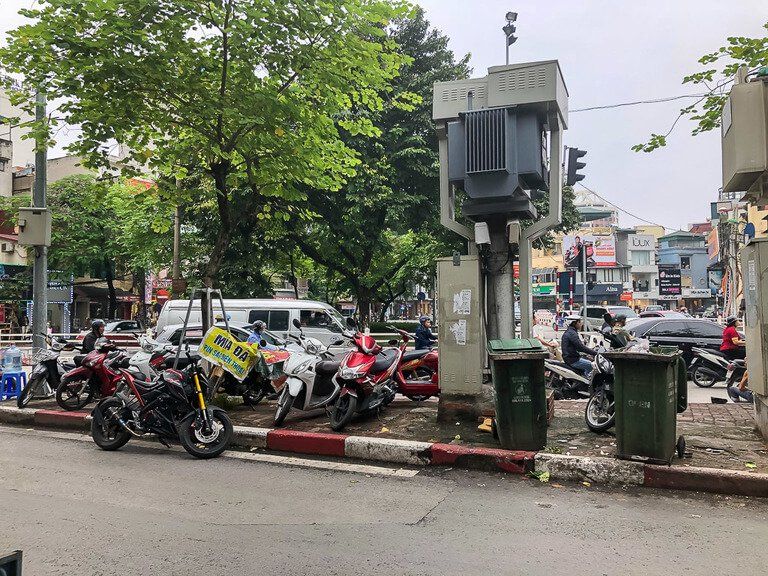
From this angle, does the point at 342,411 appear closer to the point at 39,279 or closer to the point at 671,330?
the point at 39,279

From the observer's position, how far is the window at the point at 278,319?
17.2 meters

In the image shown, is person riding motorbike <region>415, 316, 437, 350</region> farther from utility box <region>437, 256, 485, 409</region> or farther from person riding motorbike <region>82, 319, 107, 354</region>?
person riding motorbike <region>82, 319, 107, 354</region>

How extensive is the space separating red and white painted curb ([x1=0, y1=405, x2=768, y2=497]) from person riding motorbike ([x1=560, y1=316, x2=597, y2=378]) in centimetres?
492

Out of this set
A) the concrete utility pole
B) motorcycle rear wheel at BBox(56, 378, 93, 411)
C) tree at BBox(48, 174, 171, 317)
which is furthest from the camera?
tree at BBox(48, 174, 171, 317)

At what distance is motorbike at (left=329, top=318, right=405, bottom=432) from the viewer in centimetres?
745

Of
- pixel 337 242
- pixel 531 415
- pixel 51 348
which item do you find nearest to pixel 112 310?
pixel 337 242

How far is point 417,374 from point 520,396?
4.23 metres

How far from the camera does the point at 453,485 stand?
5625 mm

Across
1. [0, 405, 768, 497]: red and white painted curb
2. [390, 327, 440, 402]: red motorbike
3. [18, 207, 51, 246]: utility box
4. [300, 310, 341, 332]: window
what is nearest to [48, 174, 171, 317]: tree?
[300, 310, 341, 332]: window

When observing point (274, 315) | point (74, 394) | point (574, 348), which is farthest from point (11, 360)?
point (574, 348)

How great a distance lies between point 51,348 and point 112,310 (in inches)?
1028

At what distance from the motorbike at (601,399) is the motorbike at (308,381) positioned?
10.3ft

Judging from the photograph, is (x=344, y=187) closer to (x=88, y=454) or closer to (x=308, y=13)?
(x=308, y=13)

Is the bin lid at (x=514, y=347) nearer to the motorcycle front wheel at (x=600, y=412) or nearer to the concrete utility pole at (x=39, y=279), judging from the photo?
the motorcycle front wheel at (x=600, y=412)
